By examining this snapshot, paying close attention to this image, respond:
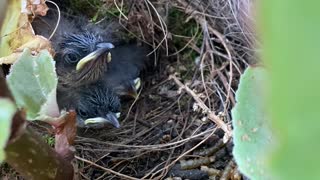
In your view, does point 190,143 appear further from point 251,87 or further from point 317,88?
point 317,88

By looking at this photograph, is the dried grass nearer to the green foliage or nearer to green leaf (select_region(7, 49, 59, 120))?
green leaf (select_region(7, 49, 59, 120))

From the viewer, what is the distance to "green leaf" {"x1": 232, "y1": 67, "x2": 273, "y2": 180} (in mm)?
779

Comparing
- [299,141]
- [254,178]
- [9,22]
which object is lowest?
[9,22]

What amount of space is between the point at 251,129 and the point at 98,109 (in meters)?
1.16

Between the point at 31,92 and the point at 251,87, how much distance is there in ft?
1.52

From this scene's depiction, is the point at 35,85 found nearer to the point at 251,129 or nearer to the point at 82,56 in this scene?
the point at 251,129

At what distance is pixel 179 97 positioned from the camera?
201 centimetres

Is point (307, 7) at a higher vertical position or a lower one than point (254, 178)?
higher

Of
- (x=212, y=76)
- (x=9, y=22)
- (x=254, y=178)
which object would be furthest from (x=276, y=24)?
(x=212, y=76)

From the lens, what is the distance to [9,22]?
1700 mm

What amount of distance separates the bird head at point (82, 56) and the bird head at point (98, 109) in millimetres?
83

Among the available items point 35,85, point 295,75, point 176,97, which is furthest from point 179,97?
point 295,75

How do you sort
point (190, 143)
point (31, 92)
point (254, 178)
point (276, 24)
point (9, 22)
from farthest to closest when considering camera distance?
point (190, 143)
point (9, 22)
point (31, 92)
point (254, 178)
point (276, 24)

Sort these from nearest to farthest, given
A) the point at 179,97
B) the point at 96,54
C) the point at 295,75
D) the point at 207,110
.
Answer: the point at 295,75 < the point at 207,110 < the point at 96,54 < the point at 179,97
